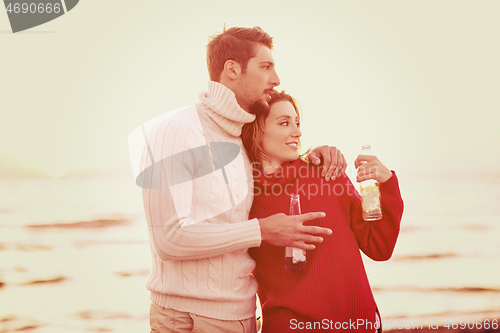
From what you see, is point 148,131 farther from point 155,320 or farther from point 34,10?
point 34,10

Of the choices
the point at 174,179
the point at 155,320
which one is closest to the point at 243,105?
the point at 174,179

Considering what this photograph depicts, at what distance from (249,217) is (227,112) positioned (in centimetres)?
47

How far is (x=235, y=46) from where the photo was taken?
193cm

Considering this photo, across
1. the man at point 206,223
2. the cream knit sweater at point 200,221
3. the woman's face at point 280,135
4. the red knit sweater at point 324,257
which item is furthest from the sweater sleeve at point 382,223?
the cream knit sweater at point 200,221

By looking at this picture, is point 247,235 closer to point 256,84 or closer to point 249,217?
point 249,217

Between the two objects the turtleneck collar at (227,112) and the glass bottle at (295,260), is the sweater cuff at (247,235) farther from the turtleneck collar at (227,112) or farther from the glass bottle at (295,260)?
the turtleneck collar at (227,112)

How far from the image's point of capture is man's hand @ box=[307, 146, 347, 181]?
1.81 m

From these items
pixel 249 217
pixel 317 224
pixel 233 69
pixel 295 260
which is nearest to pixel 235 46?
pixel 233 69

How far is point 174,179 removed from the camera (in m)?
1.46

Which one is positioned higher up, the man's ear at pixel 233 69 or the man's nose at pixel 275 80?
the man's ear at pixel 233 69

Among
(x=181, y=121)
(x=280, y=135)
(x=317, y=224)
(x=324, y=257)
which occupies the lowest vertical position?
(x=324, y=257)

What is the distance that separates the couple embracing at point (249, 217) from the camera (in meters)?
1.46

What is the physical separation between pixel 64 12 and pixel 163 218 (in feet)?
8.01

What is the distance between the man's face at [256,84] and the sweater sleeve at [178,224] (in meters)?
0.51
